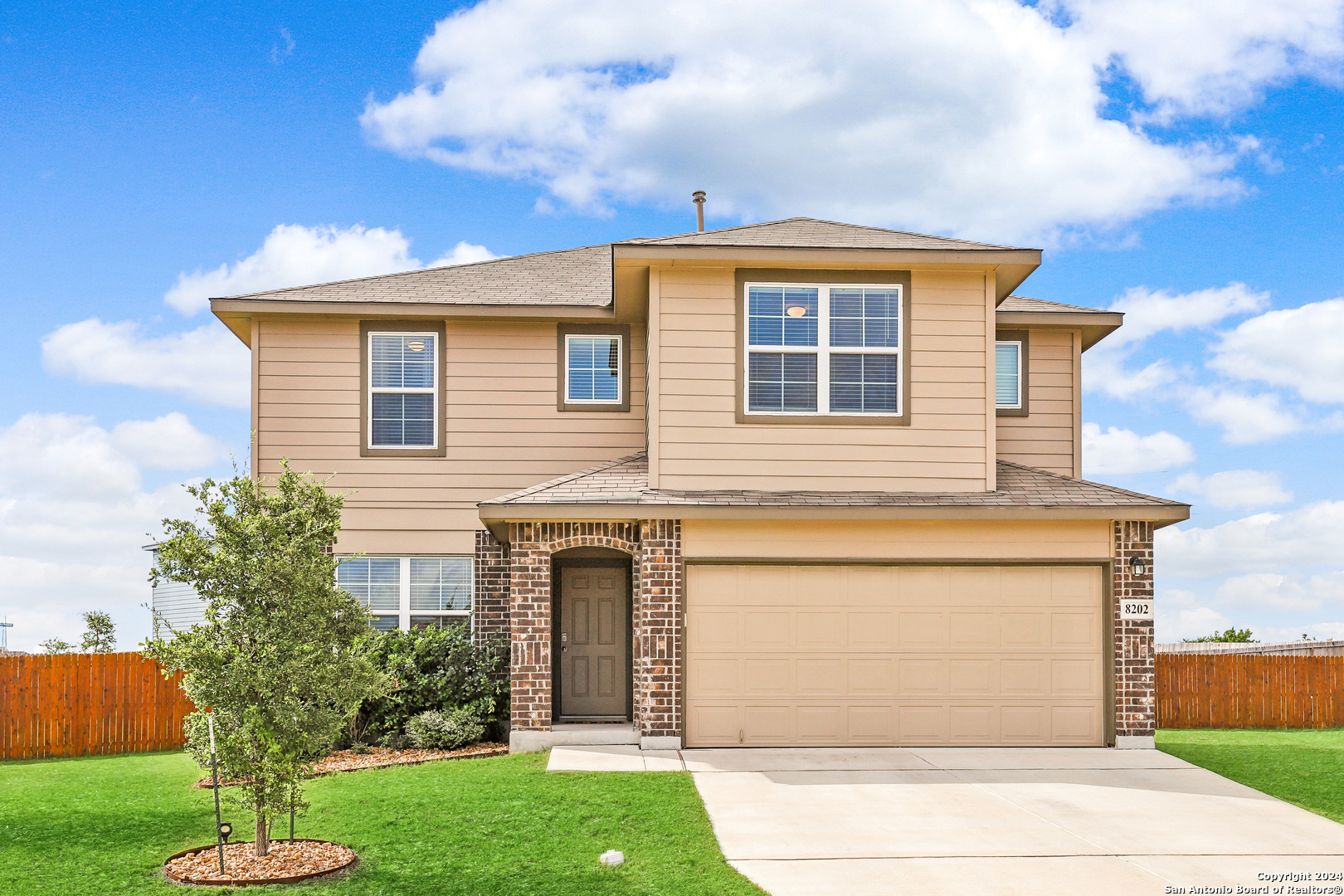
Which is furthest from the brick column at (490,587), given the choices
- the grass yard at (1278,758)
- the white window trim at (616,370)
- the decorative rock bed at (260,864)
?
the grass yard at (1278,758)

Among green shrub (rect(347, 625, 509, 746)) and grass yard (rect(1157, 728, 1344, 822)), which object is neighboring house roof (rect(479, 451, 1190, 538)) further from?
grass yard (rect(1157, 728, 1344, 822))

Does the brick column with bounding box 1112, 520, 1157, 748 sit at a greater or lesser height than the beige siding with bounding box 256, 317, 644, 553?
lesser

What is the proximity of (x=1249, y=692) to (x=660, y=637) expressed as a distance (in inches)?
411

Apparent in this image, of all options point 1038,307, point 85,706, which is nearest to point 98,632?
point 85,706

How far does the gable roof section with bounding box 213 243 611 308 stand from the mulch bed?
5.88 metres

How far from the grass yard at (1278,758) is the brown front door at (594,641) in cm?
671

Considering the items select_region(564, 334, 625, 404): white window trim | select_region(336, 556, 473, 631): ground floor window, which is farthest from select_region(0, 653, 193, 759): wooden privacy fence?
select_region(564, 334, 625, 404): white window trim

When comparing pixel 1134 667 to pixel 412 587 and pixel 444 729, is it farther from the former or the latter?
pixel 412 587

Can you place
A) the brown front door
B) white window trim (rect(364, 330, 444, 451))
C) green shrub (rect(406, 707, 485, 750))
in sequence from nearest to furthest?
green shrub (rect(406, 707, 485, 750)), the brown front door, white window trim (rect(364, 330, 444, 451))

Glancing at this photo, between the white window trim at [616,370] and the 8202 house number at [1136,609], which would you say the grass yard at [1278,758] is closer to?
the 8202 house number at [1136,609]

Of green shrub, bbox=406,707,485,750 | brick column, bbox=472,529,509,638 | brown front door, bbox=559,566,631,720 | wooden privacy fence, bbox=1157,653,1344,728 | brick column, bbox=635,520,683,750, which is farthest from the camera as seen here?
wooden privacy fence, bbox=1157,653,1344,728

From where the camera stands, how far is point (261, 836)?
8.19 m

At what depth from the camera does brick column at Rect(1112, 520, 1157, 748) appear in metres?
12.9

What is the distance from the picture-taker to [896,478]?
13.2 meters
